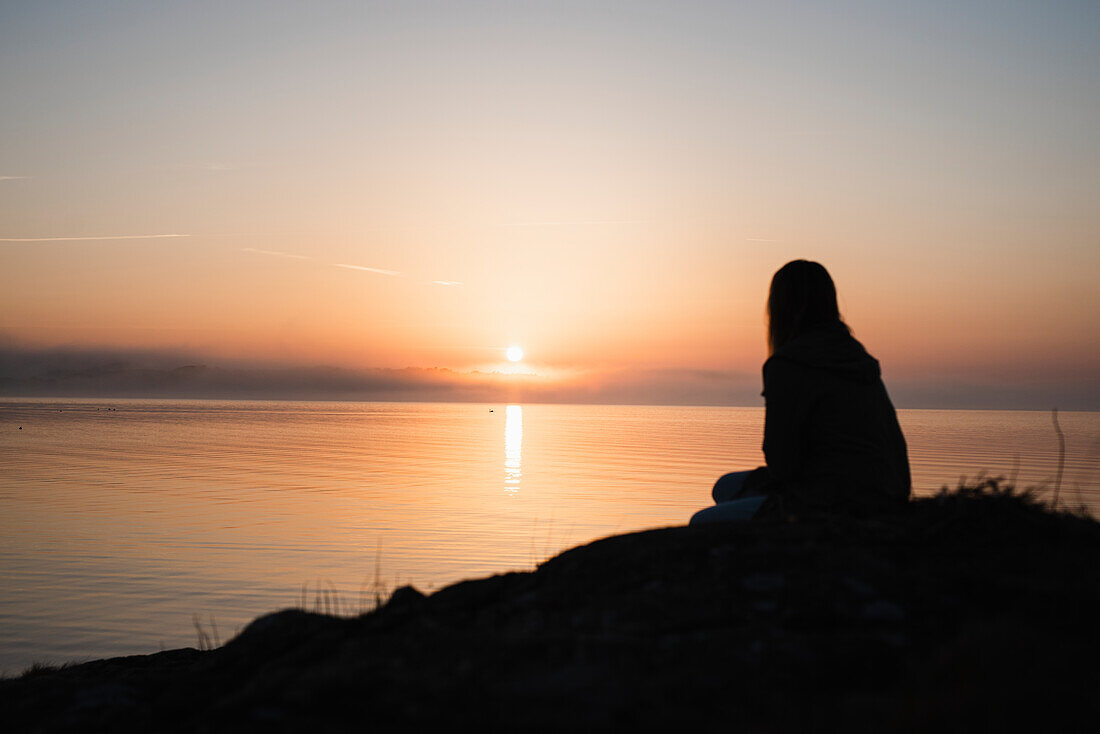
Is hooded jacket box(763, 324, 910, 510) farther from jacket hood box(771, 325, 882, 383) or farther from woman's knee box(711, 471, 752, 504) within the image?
woman's knee box(711, 471, 752, 504)

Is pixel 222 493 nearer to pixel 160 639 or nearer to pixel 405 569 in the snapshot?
pixel 405 569

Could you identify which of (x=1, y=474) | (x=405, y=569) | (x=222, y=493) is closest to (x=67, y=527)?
(x=222, y=493)

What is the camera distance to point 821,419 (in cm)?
502

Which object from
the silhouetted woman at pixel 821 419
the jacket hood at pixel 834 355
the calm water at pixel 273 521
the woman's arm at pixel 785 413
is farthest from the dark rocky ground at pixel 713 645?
the calm water at pixel 273 521

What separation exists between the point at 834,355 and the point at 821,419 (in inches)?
16.2

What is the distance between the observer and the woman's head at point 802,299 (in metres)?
5.36

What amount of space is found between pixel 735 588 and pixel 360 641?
2.04 metres

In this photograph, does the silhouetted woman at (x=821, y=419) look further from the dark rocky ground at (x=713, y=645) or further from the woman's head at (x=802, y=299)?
the dark rocky ground at (x=713, y=645)

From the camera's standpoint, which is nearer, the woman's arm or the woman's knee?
the woman's arm

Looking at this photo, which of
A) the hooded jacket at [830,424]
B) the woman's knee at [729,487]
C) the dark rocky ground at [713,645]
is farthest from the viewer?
the woman's knee at [729,487]

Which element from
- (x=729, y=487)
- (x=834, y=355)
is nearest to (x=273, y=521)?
(x=729, y=487)

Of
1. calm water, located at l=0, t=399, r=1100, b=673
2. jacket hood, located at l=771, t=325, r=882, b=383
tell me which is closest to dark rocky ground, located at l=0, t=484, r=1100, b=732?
jacket hood, located at l=771, t=325, r=882, b=383

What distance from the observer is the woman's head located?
17.6ft

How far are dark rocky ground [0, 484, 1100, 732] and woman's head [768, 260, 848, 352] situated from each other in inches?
51.5
